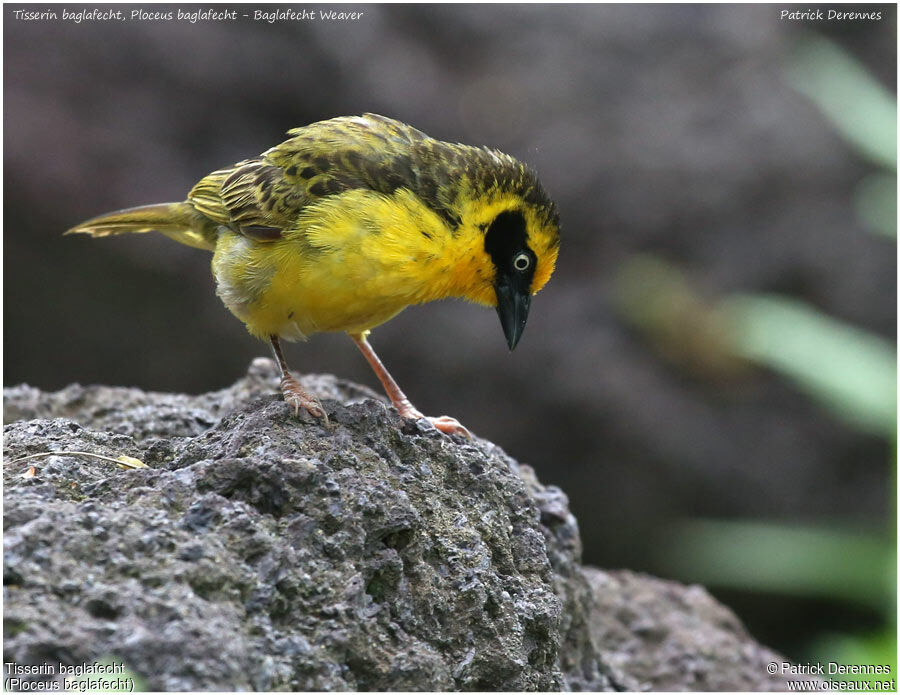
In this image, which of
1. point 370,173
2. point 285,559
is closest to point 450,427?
point 370,173

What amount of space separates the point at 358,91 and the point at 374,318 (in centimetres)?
609

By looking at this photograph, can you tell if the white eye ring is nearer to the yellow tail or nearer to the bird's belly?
the bird's belly

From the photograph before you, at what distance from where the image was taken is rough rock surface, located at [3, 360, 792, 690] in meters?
2.45

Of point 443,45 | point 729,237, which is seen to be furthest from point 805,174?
point 443,45

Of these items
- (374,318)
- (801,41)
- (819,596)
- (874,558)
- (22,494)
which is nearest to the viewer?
(22,494)

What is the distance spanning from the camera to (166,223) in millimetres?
5445

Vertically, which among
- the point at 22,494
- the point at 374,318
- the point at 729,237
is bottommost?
the point at 22,494

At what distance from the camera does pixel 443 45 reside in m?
10.6

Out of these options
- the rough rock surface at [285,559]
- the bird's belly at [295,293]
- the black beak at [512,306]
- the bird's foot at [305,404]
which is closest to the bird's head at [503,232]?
the black beak at [512,306]

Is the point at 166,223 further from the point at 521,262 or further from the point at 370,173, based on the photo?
the point at 521,262

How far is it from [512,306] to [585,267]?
578 centimetres

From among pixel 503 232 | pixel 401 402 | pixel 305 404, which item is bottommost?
pixel 305 404

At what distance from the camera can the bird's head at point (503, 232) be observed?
4.27 meters

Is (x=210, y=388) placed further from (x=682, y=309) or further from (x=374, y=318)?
(x=374, y=318)
